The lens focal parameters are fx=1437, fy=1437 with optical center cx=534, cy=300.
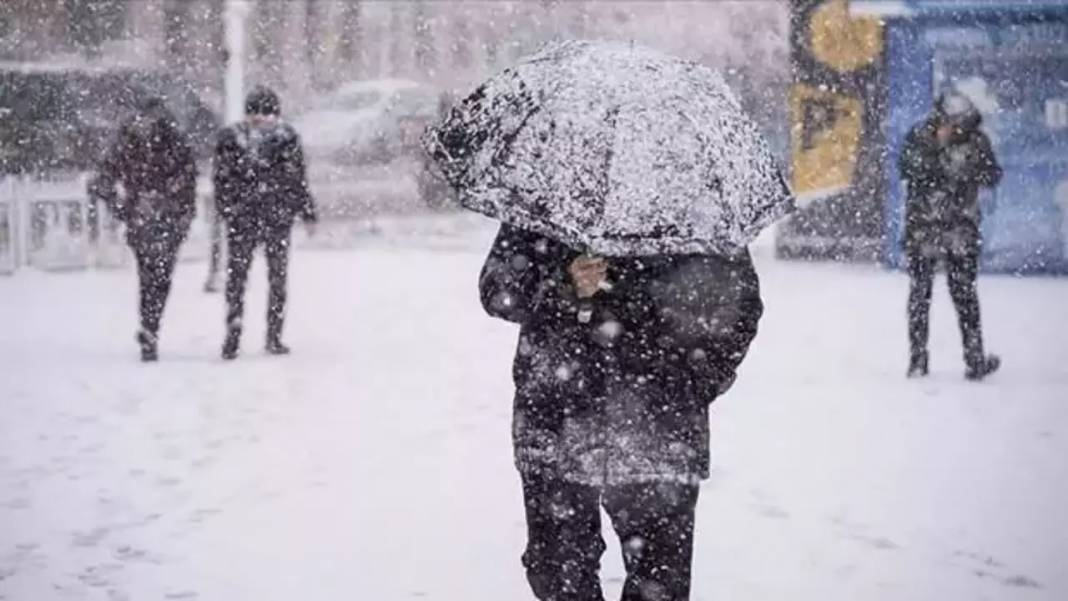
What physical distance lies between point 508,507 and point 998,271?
7916mm

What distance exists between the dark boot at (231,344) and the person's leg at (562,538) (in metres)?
5.76

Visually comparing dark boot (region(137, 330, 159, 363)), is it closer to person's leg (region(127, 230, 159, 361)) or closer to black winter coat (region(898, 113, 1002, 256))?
person's leg (region(127, 230, 159, 361))

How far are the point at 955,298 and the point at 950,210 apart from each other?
487 mm

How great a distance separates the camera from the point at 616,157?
3232 millimetres

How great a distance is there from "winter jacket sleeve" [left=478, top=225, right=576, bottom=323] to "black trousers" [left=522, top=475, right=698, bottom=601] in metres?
0.41

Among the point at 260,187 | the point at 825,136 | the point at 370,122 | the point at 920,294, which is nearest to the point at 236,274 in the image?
the point at 260,187

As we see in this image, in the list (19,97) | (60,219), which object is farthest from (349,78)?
(60,219)

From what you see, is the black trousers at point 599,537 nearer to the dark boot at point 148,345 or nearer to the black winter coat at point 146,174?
the black winter coat at point 146,174

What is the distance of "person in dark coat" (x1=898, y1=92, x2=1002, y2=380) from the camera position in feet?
25.9

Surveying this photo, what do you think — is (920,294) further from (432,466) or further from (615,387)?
(615,387)

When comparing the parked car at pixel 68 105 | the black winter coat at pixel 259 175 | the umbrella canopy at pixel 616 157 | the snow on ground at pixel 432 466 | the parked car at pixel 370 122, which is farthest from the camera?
the parked car at pixel 370 122

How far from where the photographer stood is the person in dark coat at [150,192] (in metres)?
8.62

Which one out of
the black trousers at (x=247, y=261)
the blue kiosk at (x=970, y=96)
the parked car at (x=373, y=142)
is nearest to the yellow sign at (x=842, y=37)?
the blue kiosk at (x=970, y=96)

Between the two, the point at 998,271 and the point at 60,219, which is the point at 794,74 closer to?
the point at 998,271
